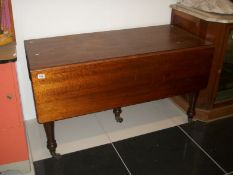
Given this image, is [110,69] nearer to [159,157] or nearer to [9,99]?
[9,99]

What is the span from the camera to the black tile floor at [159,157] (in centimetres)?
163

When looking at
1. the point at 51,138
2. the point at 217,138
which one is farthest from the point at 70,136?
the point at 217,138

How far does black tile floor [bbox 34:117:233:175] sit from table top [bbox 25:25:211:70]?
63cm

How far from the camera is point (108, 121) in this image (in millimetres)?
2053

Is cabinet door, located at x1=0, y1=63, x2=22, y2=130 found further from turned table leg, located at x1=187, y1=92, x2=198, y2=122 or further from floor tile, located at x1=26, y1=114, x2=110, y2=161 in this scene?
turned table leg, located at x1=187, y1=92, x2=198, y2=122

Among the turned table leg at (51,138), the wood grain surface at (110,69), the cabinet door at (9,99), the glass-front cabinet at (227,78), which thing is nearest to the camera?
the cabinet door at (9,99)

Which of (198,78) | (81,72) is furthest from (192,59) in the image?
Answer: (81,72)

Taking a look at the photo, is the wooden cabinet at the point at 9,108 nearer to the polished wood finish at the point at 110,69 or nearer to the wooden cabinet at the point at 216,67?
the polished wood finish at the point at 110,69

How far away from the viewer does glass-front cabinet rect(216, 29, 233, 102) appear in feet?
6.24

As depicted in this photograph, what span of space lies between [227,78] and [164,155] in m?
0.76

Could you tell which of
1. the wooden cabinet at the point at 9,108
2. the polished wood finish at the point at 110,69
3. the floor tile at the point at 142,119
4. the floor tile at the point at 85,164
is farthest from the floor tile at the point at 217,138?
the wooden cabinet at the point at 9,108

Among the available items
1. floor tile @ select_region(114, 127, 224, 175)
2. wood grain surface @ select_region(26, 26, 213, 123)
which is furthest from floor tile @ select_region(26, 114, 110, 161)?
wood grain surface @ select_region(26, 26, 213, 123)

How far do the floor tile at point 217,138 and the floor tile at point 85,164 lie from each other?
0.59m

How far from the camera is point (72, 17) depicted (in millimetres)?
1812
